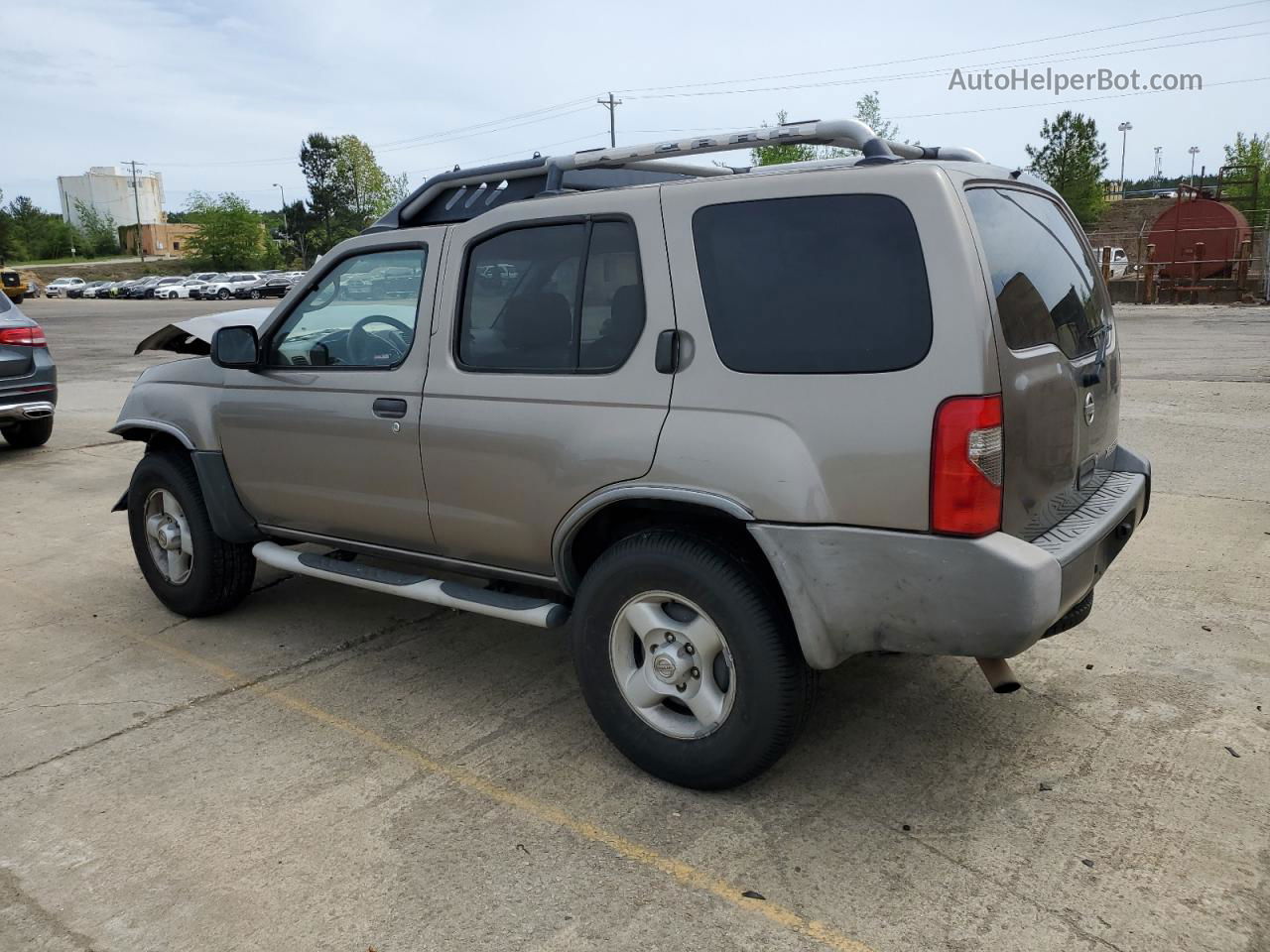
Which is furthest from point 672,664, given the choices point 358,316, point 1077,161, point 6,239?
point 6,239

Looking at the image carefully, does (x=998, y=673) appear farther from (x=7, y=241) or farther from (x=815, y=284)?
(x=7, y=241)

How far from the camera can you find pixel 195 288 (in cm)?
6181

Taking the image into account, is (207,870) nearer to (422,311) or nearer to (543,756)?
(543,756)

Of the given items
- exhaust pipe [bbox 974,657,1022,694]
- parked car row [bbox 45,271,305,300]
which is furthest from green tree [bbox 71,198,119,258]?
exhaust pipe [bbox 974,657,1022,694]

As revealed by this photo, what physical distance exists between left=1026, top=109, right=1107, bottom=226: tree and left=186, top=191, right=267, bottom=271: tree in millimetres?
78249

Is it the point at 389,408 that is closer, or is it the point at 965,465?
the point at 965,465

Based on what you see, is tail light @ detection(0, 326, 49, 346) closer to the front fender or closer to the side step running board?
the front fender

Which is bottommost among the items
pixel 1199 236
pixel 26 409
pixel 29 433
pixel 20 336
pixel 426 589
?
pixel 29 433

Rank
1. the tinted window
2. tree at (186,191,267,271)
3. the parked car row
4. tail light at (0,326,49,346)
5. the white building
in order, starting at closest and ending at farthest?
the tinted window, tail light at (0,326,49,346), the parked car row, tree at (186,191,267,271), the white building

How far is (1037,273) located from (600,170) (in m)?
1.73

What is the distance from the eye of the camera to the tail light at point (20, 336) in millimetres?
9312

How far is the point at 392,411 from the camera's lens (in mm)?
4012

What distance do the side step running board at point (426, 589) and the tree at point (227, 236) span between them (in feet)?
346

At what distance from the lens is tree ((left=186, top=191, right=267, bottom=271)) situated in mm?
101875
